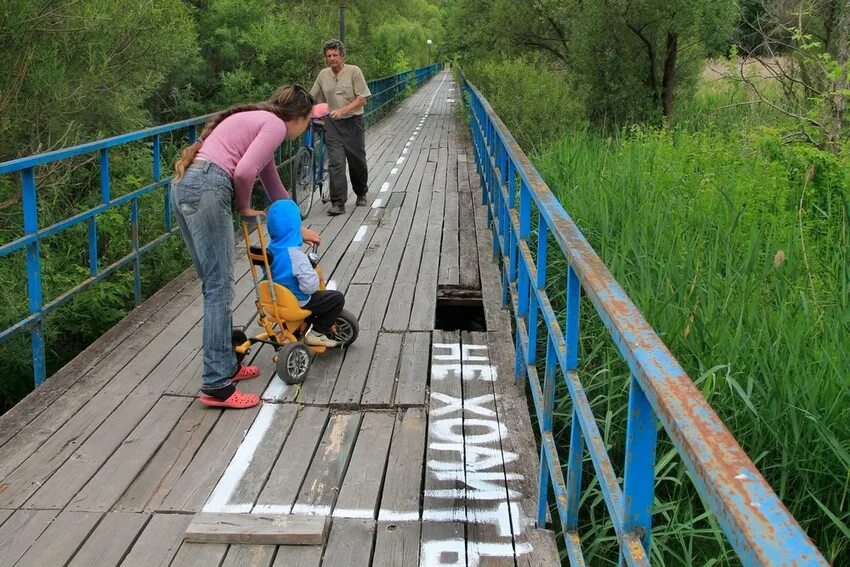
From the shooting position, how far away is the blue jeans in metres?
4.48

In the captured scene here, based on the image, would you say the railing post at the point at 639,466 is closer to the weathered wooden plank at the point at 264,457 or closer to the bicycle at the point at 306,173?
the weathered wooden plank at the point at 264,457

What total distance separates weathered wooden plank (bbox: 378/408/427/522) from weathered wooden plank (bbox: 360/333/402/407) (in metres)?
0.22

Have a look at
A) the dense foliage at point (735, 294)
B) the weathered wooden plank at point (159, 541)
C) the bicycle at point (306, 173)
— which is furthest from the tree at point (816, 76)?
the weathered wooden plank at point (159, 541)

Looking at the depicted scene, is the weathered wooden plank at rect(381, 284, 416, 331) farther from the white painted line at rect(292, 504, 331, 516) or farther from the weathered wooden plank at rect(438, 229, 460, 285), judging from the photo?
the white painted line at rect(292, 504, 331, 516)

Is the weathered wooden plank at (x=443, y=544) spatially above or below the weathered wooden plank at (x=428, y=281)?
below

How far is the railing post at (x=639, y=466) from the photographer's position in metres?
1.96

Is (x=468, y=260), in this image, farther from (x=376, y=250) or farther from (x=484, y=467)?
(x=484, y=467)

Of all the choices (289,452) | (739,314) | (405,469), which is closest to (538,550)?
(405,469)

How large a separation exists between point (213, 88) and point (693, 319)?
19214 millimetres

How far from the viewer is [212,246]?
455cm

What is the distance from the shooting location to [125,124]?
12.8 metres

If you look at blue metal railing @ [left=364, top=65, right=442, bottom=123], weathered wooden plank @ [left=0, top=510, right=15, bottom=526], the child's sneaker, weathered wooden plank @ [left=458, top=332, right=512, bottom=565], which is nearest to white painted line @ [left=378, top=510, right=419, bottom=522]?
weathered wooden plank @ [left=458, top=332, right=512, bottom=565]

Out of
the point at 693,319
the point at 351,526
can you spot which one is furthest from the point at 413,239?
the point at 351,526

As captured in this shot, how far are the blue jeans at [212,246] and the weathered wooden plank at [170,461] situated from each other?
0.55 ft
